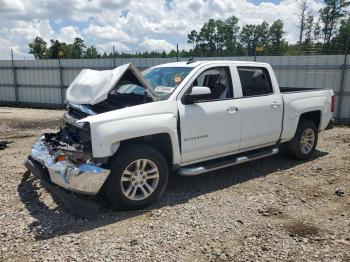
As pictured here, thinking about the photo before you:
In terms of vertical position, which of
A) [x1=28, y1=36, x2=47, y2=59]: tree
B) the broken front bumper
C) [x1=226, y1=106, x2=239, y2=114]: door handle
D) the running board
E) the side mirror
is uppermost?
[x1=28, y1=36, x2=47, y2=59]: tree

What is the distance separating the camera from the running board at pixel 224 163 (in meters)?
4.89

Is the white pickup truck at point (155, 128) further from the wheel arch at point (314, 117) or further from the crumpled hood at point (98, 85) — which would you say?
the wheel arch at point (314, 117)

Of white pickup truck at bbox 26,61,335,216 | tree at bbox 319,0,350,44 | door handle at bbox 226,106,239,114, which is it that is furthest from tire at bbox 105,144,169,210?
tree at bbox 319,0,350,44

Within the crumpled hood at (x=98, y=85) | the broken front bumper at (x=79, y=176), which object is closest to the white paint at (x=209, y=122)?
the broken front bumper at (x=79, y=176)

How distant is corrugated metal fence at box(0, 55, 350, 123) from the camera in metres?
11.3

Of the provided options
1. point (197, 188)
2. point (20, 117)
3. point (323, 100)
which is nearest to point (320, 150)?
point (323, 100)

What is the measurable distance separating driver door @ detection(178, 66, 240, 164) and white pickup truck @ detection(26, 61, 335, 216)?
0.6 inches

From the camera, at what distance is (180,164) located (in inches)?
192

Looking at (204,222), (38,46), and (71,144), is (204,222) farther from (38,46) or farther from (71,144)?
(38,46)

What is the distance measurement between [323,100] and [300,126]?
2.70 ft

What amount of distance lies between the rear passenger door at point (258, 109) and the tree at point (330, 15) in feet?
154

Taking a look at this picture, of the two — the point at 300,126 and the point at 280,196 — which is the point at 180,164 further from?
the point at 300,126

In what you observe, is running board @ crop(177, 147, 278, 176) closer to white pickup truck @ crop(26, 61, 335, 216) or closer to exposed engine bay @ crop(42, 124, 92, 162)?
white pickup truck @ crop(26, 61, 335, 216)

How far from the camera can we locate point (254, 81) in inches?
230
